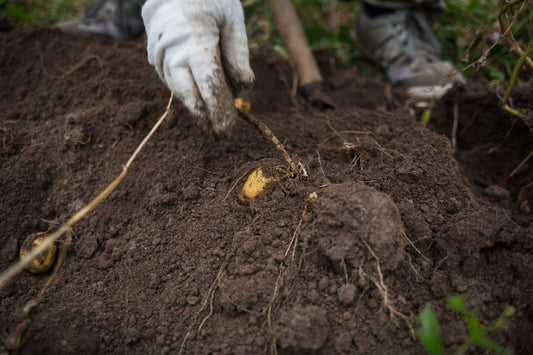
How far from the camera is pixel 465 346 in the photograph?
107cm

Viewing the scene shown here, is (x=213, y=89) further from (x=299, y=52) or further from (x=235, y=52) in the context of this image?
(x=299, y=52)

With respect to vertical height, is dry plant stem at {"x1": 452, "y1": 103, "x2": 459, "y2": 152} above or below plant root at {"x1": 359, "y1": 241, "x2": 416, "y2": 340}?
below

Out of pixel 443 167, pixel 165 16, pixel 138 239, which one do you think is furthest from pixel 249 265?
pixel 165 16

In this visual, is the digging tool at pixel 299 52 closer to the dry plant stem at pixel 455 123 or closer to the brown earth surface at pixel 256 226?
the brown earth surface at pixel 256 226

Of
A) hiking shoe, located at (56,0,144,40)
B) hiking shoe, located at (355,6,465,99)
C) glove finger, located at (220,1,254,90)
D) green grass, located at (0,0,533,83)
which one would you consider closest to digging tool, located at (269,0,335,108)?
green grass, located at (0,0,533,83)

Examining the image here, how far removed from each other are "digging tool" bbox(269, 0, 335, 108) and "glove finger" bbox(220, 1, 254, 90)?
87 centimetres

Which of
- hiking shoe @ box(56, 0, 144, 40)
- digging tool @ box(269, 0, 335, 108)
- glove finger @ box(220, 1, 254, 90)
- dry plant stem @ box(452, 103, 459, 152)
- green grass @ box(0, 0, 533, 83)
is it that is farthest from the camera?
green grass @ box(0, 0, 533, 83)

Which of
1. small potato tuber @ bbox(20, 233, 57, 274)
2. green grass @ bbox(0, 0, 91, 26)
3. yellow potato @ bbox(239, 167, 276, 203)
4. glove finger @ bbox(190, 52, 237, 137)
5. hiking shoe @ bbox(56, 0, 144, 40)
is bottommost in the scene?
yellow potato @ bbox(239, 167, 276, 203)

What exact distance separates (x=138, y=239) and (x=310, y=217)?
78cm

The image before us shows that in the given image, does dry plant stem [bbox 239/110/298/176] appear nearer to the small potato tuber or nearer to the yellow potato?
the yellow potato

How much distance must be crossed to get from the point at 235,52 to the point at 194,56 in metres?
0.25

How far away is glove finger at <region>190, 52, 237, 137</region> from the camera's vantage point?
55.9 inches

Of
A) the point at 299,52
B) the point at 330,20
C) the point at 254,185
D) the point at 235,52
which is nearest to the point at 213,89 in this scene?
the point at 235,52

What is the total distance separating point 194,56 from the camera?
55.8 inches
